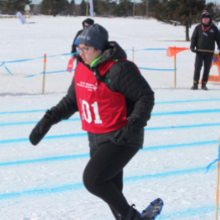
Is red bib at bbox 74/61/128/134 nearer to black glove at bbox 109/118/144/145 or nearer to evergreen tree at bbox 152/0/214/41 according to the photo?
black glove at bbox 109/118/144/145

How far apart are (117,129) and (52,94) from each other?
22.1 ft

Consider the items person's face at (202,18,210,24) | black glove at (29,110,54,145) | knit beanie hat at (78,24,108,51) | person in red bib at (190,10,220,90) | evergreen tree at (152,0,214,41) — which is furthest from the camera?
evergreen tree at (152,0,214,41)

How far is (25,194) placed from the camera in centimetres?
336

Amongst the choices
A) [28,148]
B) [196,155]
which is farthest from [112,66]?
[28,148]

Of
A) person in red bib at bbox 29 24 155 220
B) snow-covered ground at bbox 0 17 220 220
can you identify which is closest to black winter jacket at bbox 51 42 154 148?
person in red bib at bbox 29 24 155 220

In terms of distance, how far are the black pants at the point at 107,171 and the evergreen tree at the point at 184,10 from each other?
28.6 metres

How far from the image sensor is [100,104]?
2.36 meters

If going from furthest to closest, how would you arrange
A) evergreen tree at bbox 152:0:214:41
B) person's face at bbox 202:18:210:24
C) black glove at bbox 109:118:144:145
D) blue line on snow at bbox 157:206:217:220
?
evergreen tree at bbox 152:0:214:41 < person's face at bbox 202:18:210:24 < blue line on snow at bbox 157:206:217:220 < black glove at bbox 109:118:144:145


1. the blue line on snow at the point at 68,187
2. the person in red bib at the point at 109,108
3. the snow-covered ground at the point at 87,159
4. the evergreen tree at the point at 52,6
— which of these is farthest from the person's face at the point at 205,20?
the evergreen tree at the point at 52,6

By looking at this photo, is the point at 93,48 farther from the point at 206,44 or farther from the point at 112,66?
the point at 206,44

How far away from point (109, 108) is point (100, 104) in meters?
0.07

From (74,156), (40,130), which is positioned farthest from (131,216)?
(74,156)

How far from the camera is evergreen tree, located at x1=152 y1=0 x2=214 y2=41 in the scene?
29.4m

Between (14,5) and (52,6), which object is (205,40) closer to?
(14,5)
